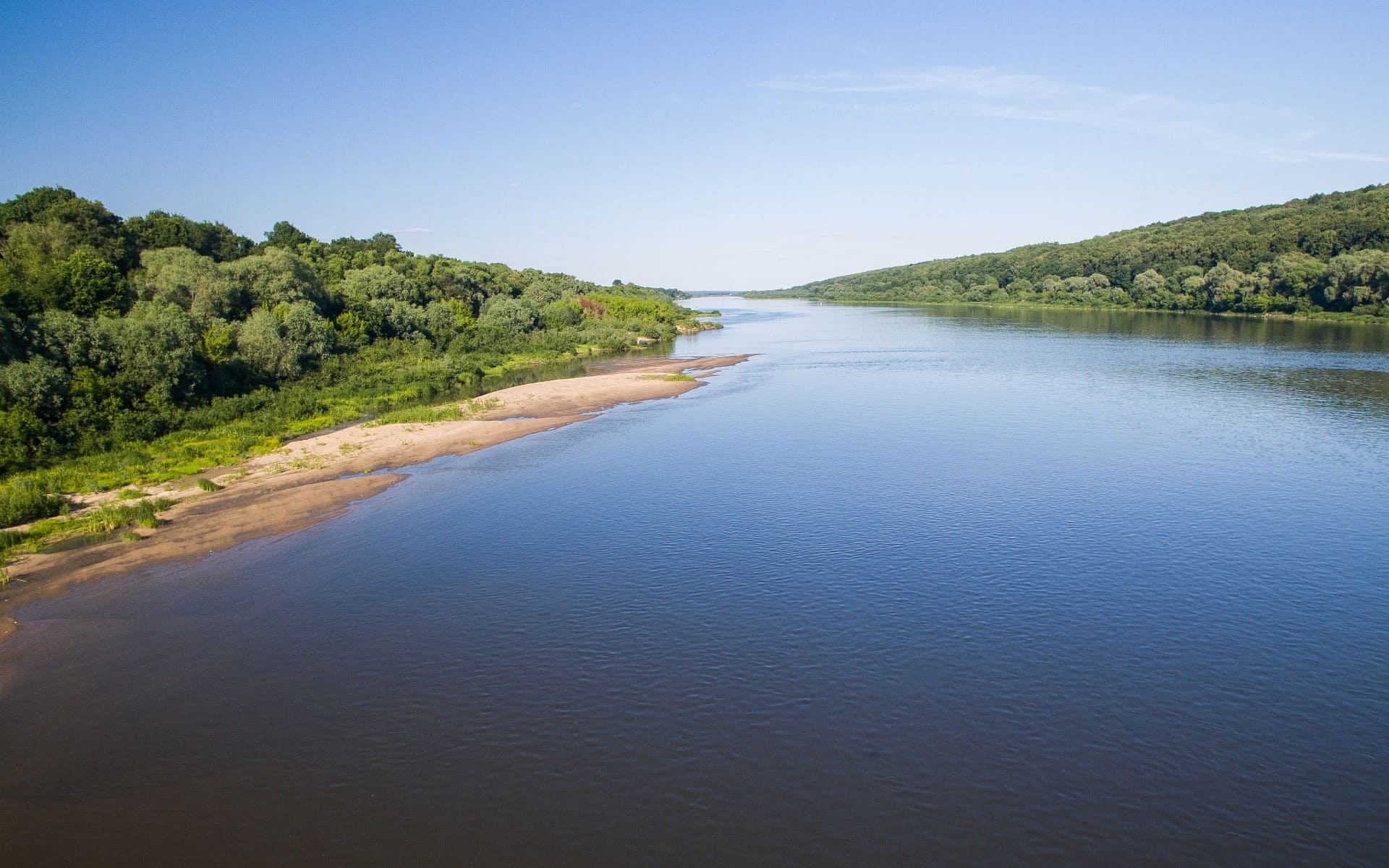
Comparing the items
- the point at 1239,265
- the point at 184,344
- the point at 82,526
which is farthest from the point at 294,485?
the point at 1239,265

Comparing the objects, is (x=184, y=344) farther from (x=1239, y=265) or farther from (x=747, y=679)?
A: (x=1239, y=265)

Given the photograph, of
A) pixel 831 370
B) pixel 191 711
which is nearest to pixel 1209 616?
pixel 191 711

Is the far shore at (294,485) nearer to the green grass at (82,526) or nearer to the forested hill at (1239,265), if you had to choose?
the green grass at (82,526)

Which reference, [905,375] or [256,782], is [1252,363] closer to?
[905,375]

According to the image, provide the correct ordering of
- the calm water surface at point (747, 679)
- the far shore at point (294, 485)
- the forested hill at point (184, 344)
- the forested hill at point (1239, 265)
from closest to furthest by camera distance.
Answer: the calm water surface at point (747, 679), the far shore at point (294, 485), the forested hill at point (184, 344), the forested hill at point (1239, 265)

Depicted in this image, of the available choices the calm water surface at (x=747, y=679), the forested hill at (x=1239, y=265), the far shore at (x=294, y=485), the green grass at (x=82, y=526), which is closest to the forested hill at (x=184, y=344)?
the green grass at (x=82, y=526)
